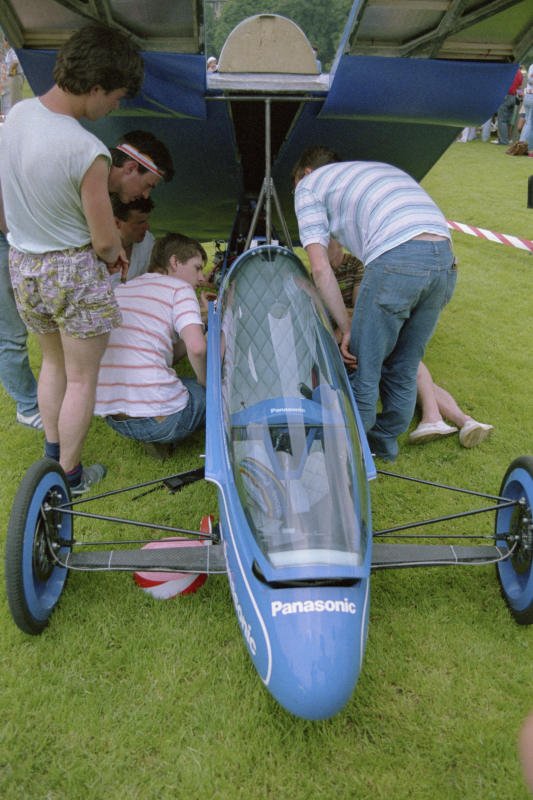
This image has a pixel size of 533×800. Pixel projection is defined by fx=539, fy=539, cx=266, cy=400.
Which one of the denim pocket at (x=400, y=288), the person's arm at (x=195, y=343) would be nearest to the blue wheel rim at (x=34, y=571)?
the person's arm at (x=195, y=343)

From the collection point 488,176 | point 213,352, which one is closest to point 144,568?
point 213,352

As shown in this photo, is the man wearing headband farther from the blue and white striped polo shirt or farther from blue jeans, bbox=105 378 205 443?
A: blue jeans, bbox=105 378 205 443

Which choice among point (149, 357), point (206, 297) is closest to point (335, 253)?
point (206, 297)

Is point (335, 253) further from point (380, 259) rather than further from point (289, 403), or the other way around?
point (289, 403)

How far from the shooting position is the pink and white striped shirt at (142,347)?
2.87m

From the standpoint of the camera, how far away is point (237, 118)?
436 cm

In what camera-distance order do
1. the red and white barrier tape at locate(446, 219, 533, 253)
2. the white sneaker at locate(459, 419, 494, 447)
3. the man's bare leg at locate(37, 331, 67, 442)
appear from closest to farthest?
the man's bare leg at locate(37, 331, 67, 442), the white sneaker at locate(459, 419, 494, 447), the red and white barrier tape at locate(446, 219, 533, 253)

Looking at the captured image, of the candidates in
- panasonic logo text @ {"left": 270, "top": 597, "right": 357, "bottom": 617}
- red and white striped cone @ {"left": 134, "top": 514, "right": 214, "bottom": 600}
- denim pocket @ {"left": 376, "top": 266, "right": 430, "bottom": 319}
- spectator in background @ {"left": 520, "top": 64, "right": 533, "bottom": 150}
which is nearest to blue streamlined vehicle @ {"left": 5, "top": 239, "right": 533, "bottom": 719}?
panasonic logo text @ {"left": 270, "top": 597, "right": 357, "bottom": 617}

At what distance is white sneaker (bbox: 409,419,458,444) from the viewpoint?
134 inches

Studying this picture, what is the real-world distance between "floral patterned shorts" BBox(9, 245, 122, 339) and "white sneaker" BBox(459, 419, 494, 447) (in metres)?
2.21

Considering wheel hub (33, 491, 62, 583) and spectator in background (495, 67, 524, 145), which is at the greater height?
spectator in background (495, 67, 524, 145)

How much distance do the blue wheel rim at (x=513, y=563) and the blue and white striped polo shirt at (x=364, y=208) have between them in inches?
46.7

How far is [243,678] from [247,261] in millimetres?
1755

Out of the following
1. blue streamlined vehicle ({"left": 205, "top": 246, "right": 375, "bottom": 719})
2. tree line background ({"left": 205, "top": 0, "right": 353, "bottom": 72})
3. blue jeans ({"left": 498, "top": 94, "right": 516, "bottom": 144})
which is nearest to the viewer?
blue streamlined vehicle ({"left": 205, "top": 246, "right": 375, "bottom": 719})
